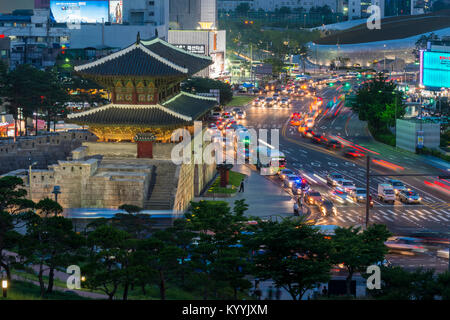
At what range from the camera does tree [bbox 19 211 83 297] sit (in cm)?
4994

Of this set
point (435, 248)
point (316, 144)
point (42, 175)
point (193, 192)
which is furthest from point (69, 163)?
point (316, 144)

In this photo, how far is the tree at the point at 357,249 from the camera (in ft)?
182

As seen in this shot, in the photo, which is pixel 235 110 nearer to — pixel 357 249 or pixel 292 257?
pixel 357 249

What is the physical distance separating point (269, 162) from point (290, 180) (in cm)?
1256

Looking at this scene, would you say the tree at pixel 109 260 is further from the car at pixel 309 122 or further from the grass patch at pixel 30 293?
the car at pixel 309 122

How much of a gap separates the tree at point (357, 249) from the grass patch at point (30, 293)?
Result: 17.2 m

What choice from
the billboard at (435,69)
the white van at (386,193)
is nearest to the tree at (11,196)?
the white van at (386,193)

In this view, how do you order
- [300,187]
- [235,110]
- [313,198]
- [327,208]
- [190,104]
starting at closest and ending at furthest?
[327,208]
[313,198]
[190,104]
[300,187]
[235,110]

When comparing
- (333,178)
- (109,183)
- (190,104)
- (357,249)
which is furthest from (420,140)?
(357,249)

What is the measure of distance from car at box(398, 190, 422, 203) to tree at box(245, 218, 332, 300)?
3565 cm

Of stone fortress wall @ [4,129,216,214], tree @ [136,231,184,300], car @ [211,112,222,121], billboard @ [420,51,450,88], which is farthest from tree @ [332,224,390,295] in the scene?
billboard @ [420,51,450,88]

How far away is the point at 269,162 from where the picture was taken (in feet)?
369

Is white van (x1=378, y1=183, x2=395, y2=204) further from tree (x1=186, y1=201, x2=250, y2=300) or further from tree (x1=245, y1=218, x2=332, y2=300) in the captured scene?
tree (x1=245, y1=218, x2=332, y2=300)
